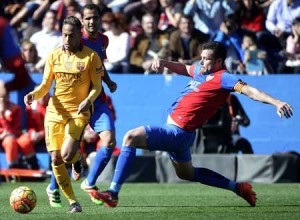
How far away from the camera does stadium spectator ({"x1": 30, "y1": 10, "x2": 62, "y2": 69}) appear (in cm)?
1911

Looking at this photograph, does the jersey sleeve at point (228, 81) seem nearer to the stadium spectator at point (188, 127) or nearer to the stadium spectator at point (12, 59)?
the stadium spectator at point (188, 127)

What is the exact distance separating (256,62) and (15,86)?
35.2ft

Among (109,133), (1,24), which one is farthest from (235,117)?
(1,24)

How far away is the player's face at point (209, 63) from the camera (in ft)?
36.0

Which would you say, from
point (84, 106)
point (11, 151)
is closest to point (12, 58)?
point (84, 106)

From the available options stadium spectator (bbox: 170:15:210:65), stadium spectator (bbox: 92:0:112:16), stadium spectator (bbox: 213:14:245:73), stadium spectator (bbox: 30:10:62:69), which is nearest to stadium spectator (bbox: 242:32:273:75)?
stadium spectator (bbox: 213:14:245:73)

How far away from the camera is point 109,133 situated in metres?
11.4

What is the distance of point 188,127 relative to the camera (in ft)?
36.2

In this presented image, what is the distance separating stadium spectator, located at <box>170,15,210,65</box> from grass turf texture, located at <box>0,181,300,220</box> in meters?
3.61

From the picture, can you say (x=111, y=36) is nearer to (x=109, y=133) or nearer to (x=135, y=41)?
(x=135, y=41)

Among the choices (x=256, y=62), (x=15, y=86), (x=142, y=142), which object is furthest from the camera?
(x=256, y=62)

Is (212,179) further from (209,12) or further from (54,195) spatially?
(209,12)

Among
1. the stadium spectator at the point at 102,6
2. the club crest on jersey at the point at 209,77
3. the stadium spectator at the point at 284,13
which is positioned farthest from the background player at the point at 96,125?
the stadium spectator at the point at 284,13

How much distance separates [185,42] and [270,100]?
337 inches
